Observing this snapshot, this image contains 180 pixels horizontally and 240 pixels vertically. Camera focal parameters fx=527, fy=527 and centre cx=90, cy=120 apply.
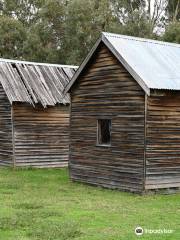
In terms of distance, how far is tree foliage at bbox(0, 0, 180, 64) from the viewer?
5388cm

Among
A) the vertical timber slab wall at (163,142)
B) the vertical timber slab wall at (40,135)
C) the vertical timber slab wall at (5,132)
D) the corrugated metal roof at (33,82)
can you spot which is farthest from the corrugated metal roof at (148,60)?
the vertical timber slab wall at (5,132)

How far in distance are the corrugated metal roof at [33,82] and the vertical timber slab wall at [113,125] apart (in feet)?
19.3

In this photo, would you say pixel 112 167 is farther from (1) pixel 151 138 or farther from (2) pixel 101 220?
(2) pixel 101 220

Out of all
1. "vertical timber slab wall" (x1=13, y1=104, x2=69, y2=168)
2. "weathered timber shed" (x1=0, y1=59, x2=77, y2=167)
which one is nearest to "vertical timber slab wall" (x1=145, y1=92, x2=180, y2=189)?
"weathered timber shed" (x1=0, y1=59, x2=77, y2=167)

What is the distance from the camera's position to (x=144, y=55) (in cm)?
2116

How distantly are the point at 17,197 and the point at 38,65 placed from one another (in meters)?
14.8

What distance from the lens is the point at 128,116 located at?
2003 centimetres

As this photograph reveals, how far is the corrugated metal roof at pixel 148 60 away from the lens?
1934 cm

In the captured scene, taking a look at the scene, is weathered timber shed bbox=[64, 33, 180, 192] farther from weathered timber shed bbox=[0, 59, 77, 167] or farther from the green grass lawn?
weathered timber shed bbox=[0, 59, 77, 167]

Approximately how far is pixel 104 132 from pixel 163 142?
125 inches

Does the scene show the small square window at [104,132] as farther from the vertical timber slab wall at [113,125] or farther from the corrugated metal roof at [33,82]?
the corrugated metal roof at [33,82]

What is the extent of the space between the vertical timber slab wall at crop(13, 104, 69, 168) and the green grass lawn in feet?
20.6

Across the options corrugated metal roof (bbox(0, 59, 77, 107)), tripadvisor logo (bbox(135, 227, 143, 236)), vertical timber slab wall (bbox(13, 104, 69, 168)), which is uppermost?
tripadvisor logo (bbox(135, 227, 143, 236))

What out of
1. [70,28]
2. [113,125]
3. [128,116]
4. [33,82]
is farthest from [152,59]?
[70,28]
